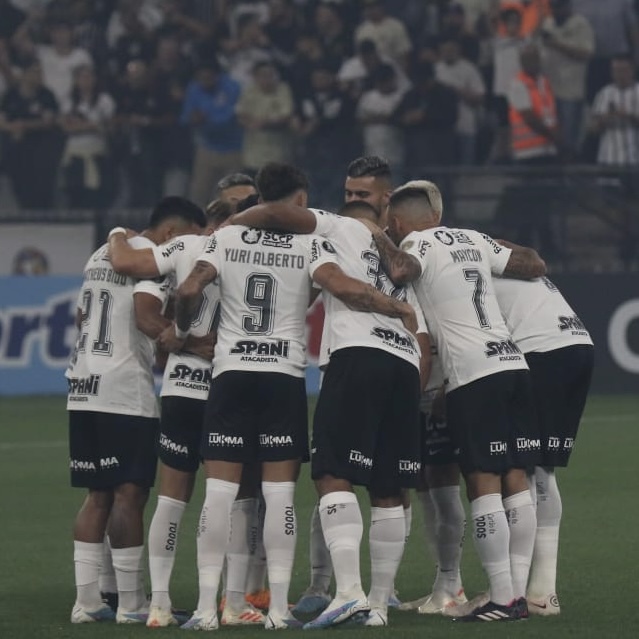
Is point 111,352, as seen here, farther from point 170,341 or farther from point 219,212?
point 219,212

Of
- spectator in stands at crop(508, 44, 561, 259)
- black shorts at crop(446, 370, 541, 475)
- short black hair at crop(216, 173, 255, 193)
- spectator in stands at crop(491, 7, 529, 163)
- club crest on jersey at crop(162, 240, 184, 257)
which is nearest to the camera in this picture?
black shorts at crop(446, 370, 541, 475)

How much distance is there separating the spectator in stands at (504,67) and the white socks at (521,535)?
1191 centimetres

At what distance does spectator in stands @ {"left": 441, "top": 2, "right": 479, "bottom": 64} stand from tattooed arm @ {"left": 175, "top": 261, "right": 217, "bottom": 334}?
42.8ft

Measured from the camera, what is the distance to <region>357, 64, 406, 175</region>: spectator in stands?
19.0 metres

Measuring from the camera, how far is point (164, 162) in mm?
19266

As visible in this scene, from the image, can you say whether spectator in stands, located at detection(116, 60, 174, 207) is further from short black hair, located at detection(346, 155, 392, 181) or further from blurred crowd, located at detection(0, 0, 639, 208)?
short black hair, located at detection(346, 155, 392, 181)

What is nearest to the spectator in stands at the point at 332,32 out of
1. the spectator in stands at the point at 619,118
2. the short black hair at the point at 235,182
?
the spectator in stands at the point at 619,118

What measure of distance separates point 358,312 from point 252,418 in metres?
0.68

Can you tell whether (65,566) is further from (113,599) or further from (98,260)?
(98,260)

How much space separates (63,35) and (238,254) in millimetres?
13943

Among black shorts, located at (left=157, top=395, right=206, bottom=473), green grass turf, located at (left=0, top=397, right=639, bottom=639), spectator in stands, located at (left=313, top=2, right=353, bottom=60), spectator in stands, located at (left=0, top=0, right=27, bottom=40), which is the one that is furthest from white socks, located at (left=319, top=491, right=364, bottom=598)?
spectator in stands, located at (left=0, top=0, right=27, bottom=40)

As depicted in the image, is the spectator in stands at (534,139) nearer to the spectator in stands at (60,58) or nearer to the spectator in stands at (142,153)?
the spectator in stands at (142,153)

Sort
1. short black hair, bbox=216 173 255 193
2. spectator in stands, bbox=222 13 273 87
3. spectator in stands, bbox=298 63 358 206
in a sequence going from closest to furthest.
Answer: short black hair, bbox=216 173 255 193 < spectator in stands, bbox=298 63 358 206 < spectator in stands, bbox=222 13 273 87

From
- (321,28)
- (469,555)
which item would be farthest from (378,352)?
(321,28)
